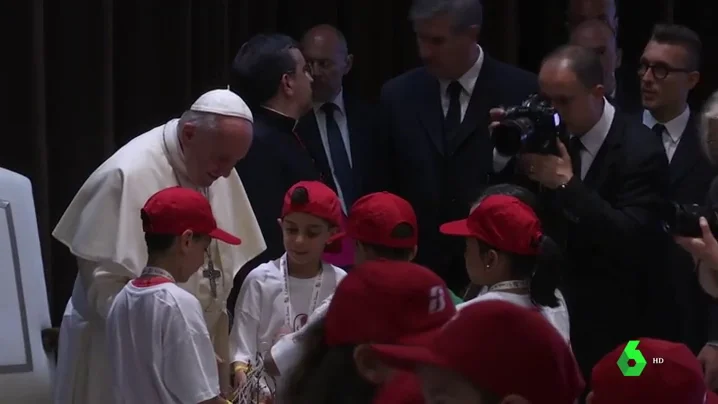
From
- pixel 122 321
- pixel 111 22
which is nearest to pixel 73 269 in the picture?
pixel 111 22

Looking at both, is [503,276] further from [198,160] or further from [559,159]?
[198,160]

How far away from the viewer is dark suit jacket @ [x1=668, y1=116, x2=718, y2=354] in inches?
126

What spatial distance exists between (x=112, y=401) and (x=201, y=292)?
338 mm

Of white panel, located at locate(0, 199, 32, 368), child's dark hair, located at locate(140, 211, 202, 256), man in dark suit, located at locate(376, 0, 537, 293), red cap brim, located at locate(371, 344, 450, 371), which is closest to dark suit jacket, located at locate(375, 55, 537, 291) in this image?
man in dark suit, located at locate(376, 0, 537, 293)

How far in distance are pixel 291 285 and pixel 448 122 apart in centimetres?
72

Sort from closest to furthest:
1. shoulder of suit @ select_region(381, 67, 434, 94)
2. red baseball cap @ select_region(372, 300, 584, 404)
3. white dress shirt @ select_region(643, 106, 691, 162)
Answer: red baseball cap @ select_region(372, 300, 584, 404)
white dress shirt @ select_region(643, 106, 691, 162)
shoulder of suit @ select_region(381, 67, 434, 94)

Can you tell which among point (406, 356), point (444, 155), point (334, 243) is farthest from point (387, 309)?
point (444, 155)

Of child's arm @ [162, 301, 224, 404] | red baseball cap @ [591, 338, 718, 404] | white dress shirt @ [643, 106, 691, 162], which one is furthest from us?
white dress shirt @ [643, 106, 691, 162]

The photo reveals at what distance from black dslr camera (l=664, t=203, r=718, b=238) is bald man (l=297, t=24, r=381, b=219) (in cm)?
127

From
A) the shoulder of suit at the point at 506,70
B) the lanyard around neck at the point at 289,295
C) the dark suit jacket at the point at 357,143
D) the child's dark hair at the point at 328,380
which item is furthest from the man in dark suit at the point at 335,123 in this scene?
the child's dark hair at the point at 328,380

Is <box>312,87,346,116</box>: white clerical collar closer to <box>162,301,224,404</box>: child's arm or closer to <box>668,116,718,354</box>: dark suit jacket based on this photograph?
<box>668,116,718,354</box>: dark suit jacket

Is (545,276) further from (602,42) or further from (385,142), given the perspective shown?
(602,42)

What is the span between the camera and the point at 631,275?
3080 mm

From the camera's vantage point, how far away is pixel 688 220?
8.70 feet
